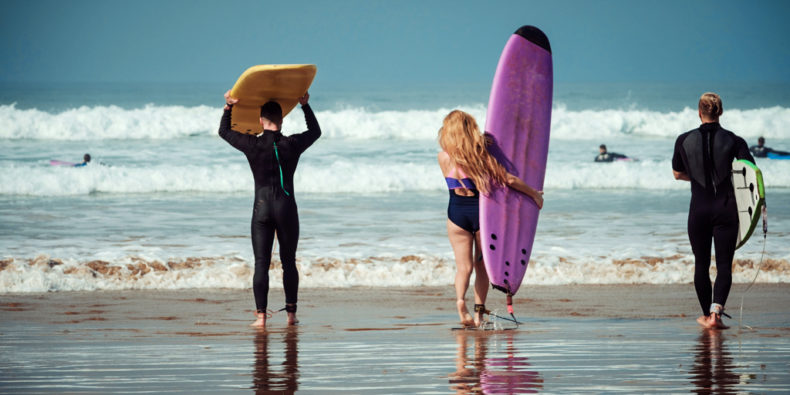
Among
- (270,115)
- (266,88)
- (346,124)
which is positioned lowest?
(270,115)

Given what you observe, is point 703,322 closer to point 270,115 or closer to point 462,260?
point 462,260

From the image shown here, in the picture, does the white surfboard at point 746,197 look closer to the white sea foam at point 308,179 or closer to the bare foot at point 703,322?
the bare foot at point 703,322

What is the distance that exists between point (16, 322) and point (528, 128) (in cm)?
372

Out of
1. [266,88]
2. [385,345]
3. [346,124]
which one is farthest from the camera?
[346,124]

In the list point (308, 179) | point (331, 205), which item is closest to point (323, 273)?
point (331, 205)

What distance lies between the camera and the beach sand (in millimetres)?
4195

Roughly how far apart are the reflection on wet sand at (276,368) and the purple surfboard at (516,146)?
4.78 ft

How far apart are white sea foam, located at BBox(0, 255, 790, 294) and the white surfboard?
8.54ft

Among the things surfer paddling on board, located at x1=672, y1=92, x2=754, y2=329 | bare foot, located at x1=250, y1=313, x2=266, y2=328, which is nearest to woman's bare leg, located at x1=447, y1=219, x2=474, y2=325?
bare foot, located at x1=250, y1=313, x2=266, y2=328

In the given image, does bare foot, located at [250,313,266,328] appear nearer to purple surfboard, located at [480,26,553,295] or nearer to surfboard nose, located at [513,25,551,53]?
purple surfboard, located at [480,26,553,295]

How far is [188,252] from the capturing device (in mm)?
9852

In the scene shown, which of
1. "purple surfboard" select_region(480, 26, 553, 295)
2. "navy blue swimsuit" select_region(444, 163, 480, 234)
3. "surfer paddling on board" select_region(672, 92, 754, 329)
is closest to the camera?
"surfer paddling on board" select_region(672, 92, 754, 329)

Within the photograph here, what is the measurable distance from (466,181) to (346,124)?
82.7 feet

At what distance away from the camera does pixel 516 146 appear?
629 cm
